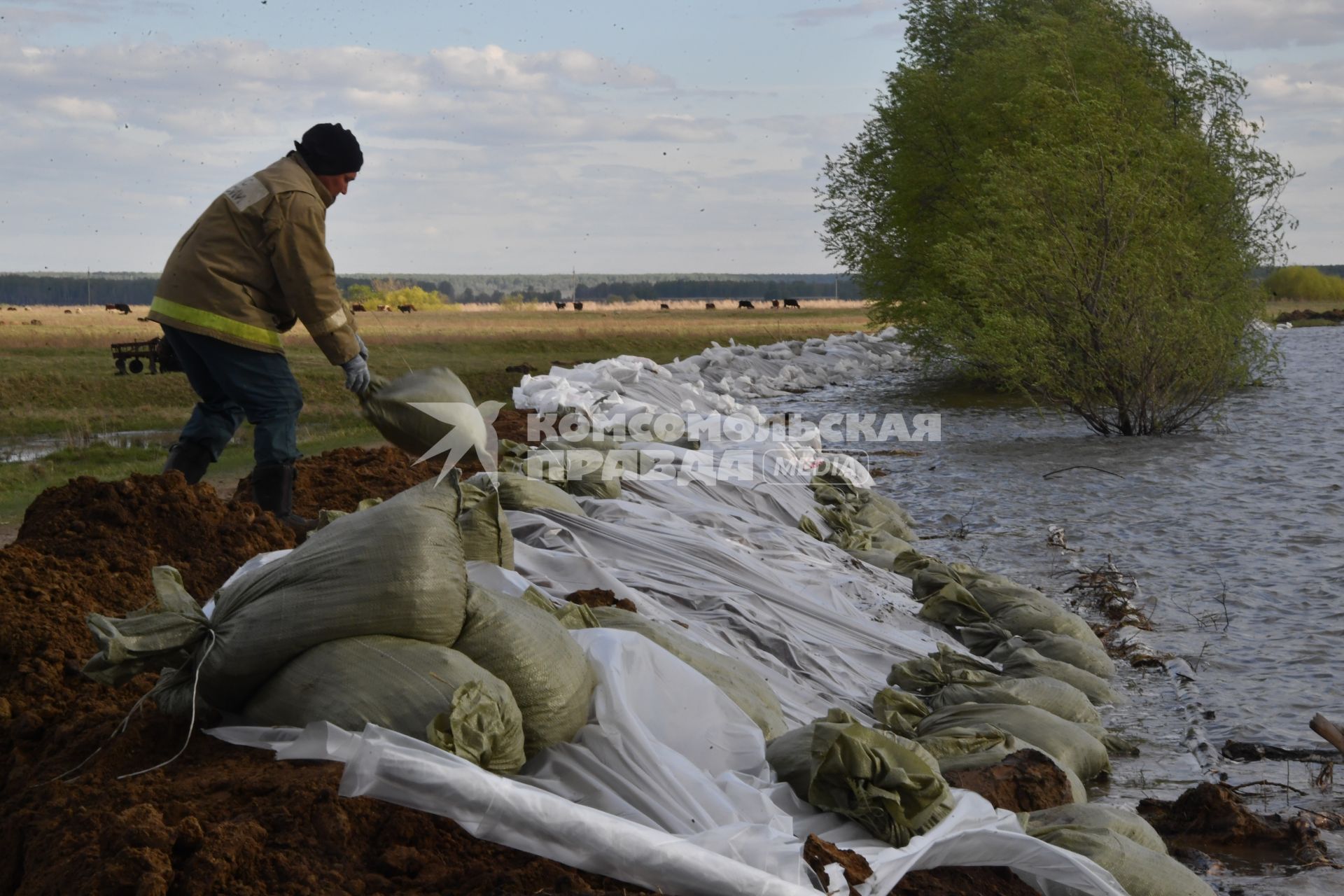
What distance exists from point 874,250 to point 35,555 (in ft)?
79.7

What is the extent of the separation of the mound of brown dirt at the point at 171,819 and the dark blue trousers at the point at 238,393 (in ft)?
5.52

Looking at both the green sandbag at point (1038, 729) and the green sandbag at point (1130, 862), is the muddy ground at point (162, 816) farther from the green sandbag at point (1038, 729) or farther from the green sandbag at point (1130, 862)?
the green sandbag at point (1038, 729)

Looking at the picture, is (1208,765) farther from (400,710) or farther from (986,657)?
(400,710)

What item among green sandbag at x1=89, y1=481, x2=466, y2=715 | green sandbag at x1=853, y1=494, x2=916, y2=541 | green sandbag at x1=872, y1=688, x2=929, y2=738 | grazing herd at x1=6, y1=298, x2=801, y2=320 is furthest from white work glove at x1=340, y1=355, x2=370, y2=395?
grazing herd at x1=6, y1=298, x2=801, y2=320

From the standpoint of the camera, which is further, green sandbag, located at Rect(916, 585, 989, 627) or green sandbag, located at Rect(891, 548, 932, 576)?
green sandbag, located at Rect(891, 548, 932, 576)

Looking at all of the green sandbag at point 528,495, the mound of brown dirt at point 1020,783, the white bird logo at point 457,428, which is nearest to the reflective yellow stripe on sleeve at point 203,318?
the green sandbag at point 528,495

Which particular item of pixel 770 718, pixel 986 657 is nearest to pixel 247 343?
pixel 770 718

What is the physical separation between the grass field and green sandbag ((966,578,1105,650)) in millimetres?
3488

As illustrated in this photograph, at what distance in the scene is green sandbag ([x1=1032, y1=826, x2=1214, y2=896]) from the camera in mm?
3154

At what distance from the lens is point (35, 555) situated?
422 centimetres

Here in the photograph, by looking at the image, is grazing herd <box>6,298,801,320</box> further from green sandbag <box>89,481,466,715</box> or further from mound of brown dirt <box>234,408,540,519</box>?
green sandbag <box>89,481,466,715</box>

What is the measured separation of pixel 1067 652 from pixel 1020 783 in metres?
2.29

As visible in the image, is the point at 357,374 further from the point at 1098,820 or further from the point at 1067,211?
the point at 1067,211

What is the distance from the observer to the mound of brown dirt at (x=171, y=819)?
2.27 metres
